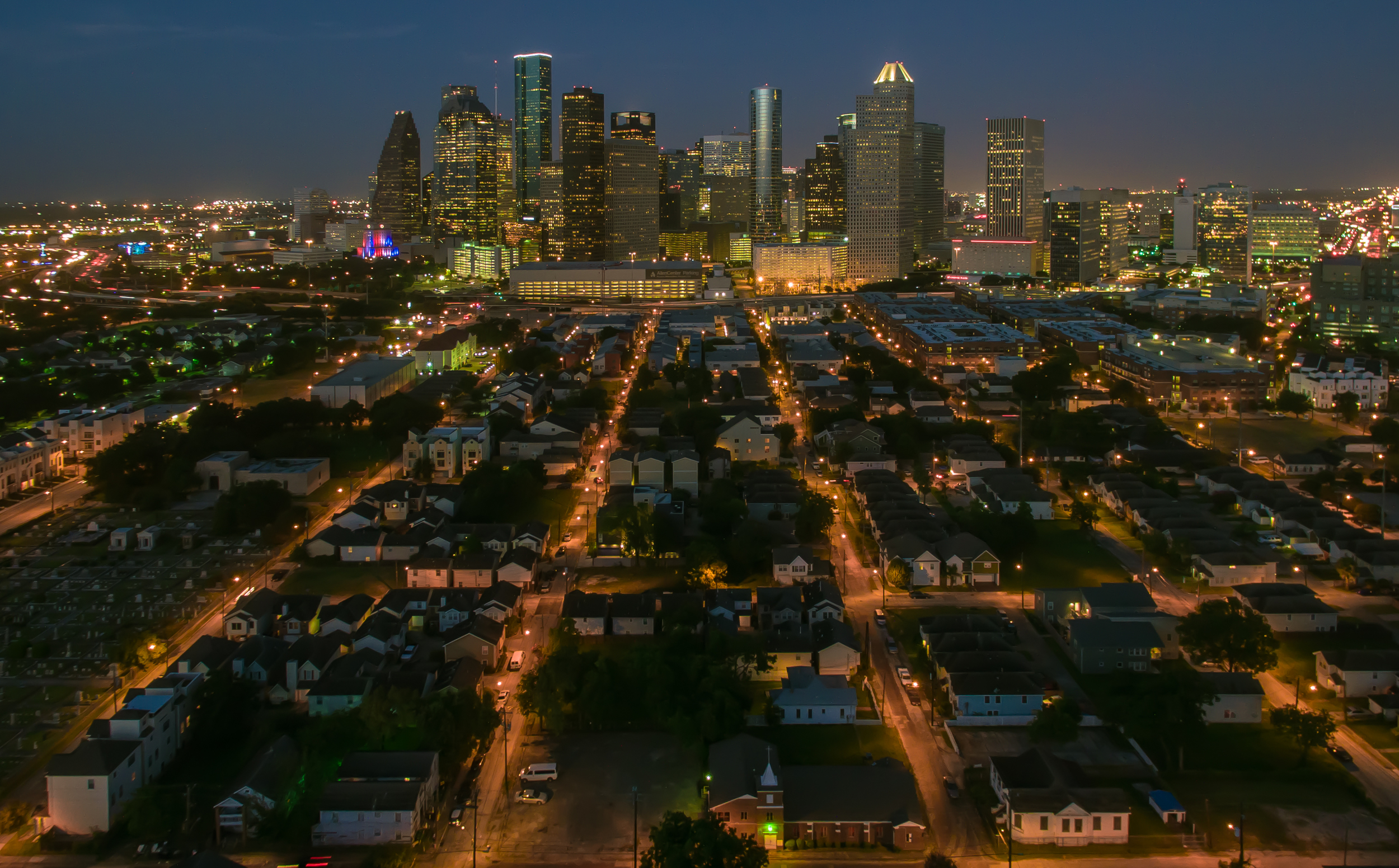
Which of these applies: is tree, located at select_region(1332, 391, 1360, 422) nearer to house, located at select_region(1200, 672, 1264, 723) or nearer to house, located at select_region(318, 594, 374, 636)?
house, located at select_region(1200, 672, 1264, 723)

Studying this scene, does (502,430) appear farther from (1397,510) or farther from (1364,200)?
(1364,200)

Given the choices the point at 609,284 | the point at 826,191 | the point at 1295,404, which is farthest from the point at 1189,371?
the point at 826,191

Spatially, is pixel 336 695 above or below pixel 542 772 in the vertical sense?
above

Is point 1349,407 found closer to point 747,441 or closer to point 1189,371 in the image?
point 1189,371

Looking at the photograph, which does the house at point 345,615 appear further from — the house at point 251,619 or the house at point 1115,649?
the house at point 1115,649

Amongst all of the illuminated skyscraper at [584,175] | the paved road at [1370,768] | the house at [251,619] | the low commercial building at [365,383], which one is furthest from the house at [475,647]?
the illuminated skyscraper at [584,175]

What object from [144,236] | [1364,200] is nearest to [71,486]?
[144,236]
